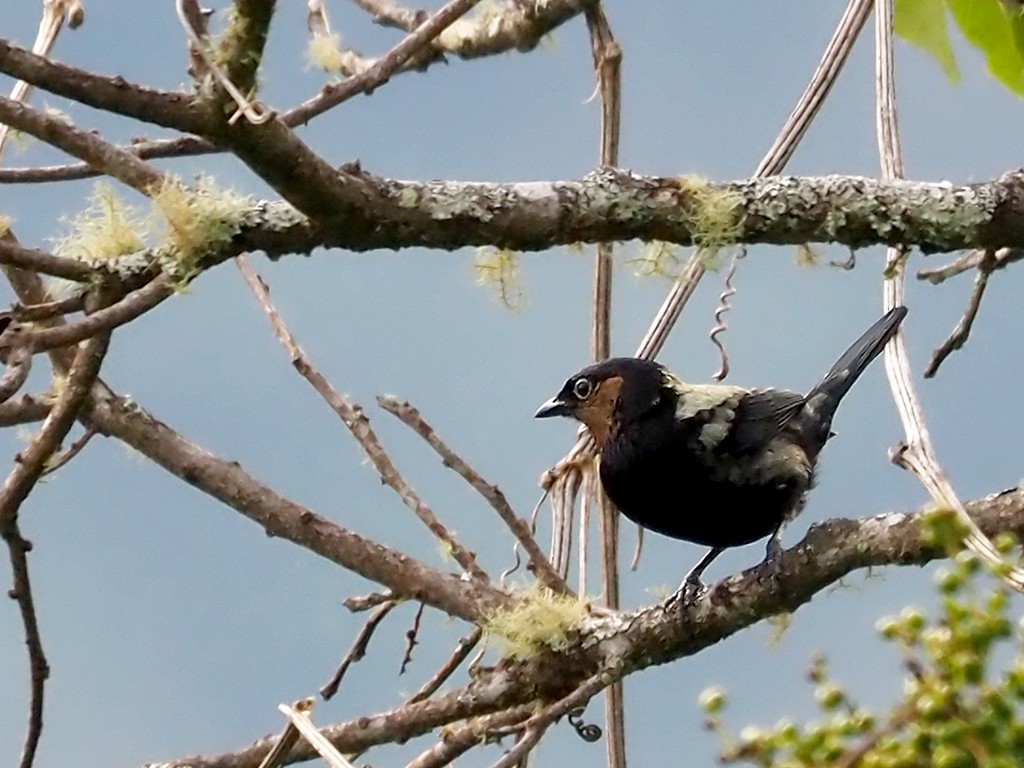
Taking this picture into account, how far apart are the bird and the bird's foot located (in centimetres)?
30

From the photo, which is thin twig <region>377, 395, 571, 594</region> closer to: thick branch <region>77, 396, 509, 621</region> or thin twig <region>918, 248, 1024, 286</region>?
thick branch <region>77, 396, 509, 621</region>

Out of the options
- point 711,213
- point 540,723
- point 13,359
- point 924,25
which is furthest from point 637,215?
point 13,359

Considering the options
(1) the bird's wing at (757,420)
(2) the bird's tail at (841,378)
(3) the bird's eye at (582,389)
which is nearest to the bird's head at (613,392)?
(3) the bird's eye at (582,389)

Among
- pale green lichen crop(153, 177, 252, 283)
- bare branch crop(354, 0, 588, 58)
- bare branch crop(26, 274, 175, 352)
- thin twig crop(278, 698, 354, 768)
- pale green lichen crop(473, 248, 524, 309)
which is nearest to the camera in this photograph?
thin twig crop(278, 698, 354, 768)

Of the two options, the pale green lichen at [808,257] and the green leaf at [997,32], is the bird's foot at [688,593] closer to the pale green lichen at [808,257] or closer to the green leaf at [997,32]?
the pale green lichen at [808,257]

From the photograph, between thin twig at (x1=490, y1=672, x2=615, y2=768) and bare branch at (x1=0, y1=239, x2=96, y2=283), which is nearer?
bare branch at (x1=0, y1=239, x2=96, y2=283)

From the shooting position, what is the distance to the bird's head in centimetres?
219

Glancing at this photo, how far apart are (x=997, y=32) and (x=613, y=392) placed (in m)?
1.09

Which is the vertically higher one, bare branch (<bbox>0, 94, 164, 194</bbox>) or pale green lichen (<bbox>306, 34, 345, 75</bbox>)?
pale green lichen (<bbox>306, 34, 345, 75</bbox>)

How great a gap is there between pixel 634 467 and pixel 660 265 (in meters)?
0.41

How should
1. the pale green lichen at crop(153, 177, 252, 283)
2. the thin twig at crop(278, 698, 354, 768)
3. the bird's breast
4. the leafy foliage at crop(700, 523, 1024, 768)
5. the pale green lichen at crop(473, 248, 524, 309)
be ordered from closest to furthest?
the leafy foliage at crop(700, 523, 1024, 768)
the thin twig at crop(278, 698, 354, 768)
the pale green lichen at crop(153, 177, 252, 283)
the pale green lichen at crop(473, 248, 524, 309)
the bird's breast

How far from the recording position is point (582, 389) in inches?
89.1

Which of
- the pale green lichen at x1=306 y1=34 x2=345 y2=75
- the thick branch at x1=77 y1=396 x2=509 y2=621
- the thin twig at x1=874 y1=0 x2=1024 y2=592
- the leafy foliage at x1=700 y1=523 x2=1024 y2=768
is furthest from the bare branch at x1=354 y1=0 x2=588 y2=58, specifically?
the leafy foliage at x1=700 y1=523 x2=1024 y2=768

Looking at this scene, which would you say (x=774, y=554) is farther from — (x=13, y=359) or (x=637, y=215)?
(x=13, y=359)
